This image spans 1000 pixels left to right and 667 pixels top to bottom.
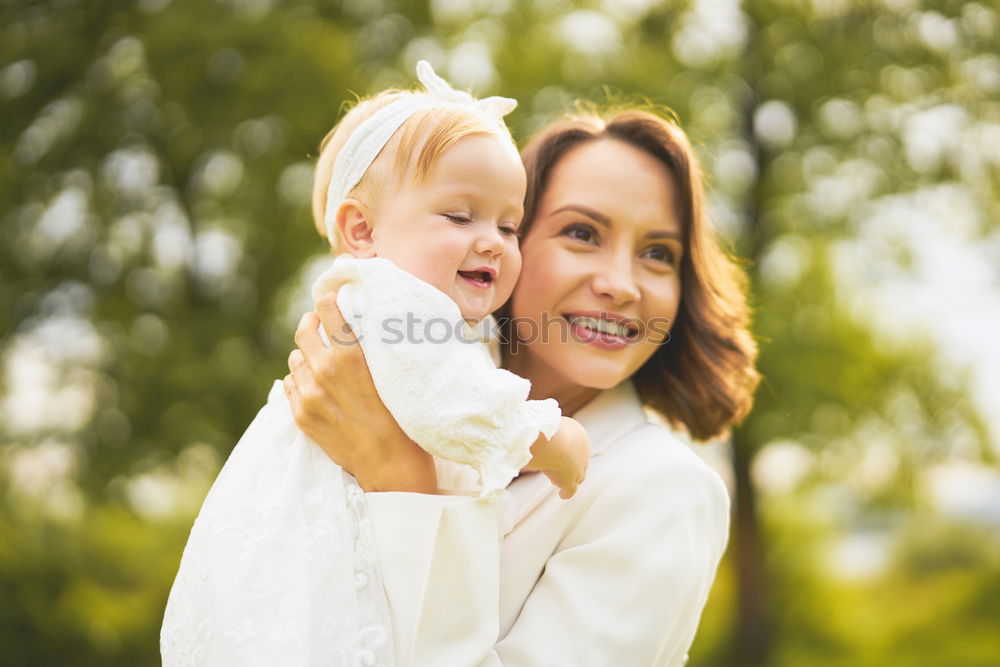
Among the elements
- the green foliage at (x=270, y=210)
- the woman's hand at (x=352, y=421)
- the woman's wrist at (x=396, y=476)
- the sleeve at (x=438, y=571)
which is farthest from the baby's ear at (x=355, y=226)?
the green foliage at (x=270, y=210)

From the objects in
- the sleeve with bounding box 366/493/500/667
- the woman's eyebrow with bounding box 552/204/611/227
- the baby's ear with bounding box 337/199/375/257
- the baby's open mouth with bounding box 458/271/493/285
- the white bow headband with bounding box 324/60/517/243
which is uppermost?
the white bow headband with bounding box 324/60/517/243

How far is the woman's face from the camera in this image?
2641 mm

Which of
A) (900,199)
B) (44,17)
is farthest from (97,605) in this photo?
(900,199)

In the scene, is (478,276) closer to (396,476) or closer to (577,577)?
(396,476)

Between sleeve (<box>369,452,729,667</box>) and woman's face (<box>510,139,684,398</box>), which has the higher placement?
woman's face (<box>510,139,684,398</box>)

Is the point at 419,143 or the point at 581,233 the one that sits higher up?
the point at 419,143

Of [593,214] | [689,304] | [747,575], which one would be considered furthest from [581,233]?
[747,575]

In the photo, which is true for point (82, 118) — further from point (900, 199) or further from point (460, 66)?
point (900, 199)

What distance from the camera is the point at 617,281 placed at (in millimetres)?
2605

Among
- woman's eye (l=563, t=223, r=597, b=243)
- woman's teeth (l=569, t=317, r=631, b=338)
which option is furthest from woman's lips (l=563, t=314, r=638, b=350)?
woman's eye (l=563, t=223, r=597, b=243)

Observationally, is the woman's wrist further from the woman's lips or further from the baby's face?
the woman's lips

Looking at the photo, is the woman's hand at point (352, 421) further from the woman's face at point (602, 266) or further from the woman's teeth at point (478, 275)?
the woman's face at point (602, 266)

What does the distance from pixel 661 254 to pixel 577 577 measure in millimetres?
1051

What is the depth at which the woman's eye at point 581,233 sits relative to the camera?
8.91 ft
